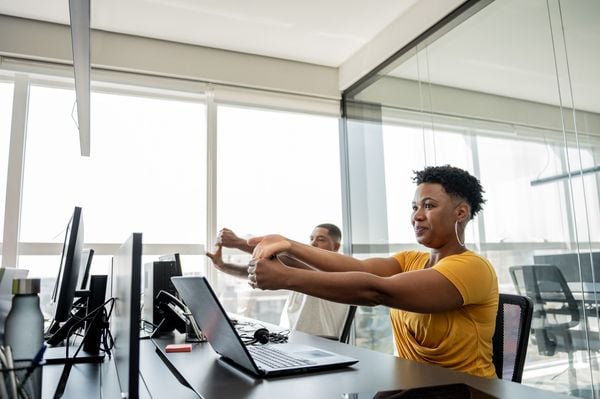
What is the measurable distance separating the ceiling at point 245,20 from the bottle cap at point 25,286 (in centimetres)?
289

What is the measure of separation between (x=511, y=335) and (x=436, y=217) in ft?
1.46

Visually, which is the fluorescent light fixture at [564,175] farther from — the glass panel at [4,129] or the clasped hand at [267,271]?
the glass panel at [4,129]

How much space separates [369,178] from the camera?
3971 mm

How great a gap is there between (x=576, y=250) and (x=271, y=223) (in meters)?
2.37

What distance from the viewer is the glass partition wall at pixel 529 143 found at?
2.16m

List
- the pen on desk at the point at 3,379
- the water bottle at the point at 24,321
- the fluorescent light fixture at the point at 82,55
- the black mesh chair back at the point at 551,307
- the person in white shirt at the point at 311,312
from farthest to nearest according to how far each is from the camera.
Answer: the person in white shirt at the point at 311,312 < the black mesh chair back at the point at 551,307 < the fluorescent light fixture at the point at 82,55 < the water bottle at the point at 24,321 < the pen on desk at the point at 3,379

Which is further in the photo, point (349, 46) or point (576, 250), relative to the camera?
point (349, 46)

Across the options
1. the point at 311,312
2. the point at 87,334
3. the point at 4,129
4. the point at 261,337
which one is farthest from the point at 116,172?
the point at 261,337

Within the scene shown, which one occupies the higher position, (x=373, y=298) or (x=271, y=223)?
(x=271, y=223)

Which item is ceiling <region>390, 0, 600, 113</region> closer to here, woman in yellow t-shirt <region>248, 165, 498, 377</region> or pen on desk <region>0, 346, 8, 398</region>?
woman in yellow t-shirt <region>248, 165, 498, 377</region>

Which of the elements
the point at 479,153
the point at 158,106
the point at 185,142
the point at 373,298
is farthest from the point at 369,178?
the point at 373,298

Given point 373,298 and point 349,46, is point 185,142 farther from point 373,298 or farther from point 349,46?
point 373,298

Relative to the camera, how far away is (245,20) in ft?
11.5

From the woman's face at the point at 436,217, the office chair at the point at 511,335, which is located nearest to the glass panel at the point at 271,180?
the woman's face at the point at 436,217
